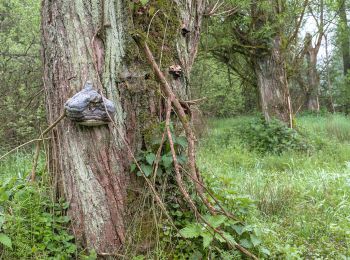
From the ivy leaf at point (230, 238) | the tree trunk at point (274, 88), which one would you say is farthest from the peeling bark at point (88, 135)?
the tree trunk at point (274, 88)

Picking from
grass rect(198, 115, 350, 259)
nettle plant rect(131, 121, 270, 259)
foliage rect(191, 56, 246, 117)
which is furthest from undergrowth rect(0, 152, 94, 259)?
foliage rect(191, 56, 246, 117)

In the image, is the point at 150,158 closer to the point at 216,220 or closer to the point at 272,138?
the point at 216,220

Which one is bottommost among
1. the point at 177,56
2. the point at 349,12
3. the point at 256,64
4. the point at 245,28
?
the point at 177,56


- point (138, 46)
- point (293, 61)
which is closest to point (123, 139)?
point (138, 46)

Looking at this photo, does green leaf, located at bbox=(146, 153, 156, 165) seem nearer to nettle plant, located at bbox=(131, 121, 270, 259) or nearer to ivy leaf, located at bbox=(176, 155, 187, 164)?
nettle plant, located at bbox=(131, 121, 270, 259)

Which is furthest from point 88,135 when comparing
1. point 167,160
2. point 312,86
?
point 312,86

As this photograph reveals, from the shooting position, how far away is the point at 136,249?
2510mm

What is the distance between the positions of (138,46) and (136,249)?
1.42 meters

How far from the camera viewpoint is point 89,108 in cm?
240

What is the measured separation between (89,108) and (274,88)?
7563mm

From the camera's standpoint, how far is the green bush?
8148 millimetres

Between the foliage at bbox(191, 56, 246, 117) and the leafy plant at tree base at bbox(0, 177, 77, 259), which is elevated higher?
the foliage at bbox(191, 56, 246, 117)

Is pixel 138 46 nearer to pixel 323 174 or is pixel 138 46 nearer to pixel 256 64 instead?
pixel 323 174

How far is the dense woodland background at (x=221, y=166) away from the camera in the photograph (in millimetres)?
2547
